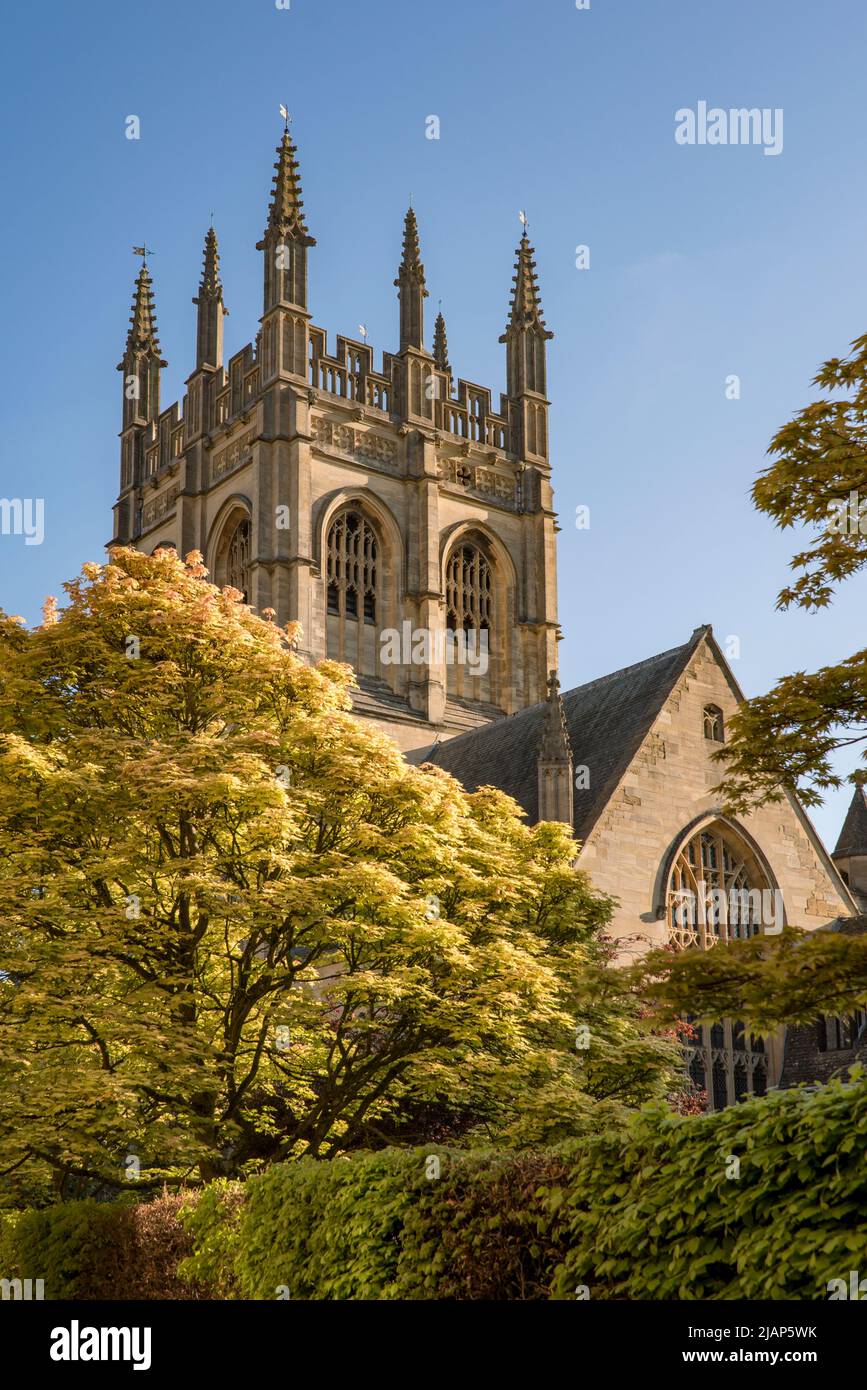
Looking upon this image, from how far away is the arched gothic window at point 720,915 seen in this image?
30.1m

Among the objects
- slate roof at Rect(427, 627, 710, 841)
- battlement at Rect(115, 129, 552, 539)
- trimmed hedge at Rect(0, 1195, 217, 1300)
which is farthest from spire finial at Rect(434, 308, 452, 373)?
trimmed hedge at Rect(0, 1195, 217, 1300)

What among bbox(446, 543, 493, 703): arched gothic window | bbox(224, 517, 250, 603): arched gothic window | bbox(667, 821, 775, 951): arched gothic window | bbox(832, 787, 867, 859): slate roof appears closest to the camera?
bbox(667, 821, 775, 951): arched gothic window

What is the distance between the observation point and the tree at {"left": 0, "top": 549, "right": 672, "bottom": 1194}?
17.3 meters

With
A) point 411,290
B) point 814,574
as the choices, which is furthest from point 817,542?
point 411,290

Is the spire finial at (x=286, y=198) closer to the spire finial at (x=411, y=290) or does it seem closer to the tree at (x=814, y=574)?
the spire finial at (x=411, y=290)

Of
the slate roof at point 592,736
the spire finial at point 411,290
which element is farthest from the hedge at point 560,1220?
the spire finial at point 411,290

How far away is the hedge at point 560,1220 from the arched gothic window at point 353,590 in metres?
35.1

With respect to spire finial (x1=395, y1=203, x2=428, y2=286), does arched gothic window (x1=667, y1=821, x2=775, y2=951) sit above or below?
below

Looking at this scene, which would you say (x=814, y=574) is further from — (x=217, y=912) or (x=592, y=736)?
(x=592, y=736)

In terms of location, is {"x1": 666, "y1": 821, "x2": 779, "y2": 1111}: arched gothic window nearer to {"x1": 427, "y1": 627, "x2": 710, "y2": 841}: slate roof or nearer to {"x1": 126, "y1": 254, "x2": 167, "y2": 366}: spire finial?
{"x1": 427, "y1": 627, "x2": 710, "y2": 841}: slate roof

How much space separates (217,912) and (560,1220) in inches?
301

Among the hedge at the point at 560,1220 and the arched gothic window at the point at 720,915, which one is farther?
the arched gothic window at the point at 720,915

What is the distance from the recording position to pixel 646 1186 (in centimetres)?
1001

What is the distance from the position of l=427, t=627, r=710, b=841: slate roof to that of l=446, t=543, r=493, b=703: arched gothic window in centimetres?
1520
